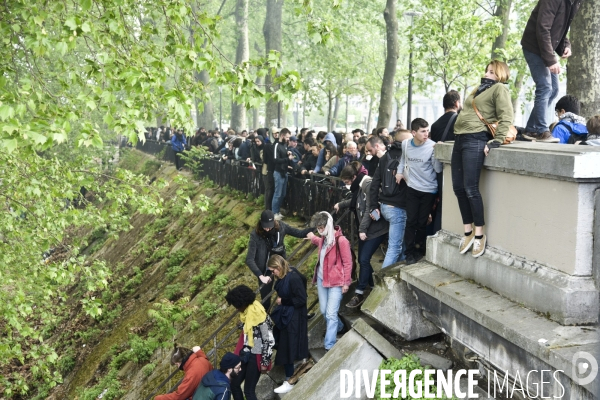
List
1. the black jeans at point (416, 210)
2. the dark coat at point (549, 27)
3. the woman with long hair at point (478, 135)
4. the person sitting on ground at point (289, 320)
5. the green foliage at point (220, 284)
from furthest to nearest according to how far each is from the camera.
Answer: the green foliage at point (220, 284)
the black jeans at point (416, 210)
the person sitting on ground at point (289, 320)
the dark coat at point (549, 27)
the woman with long hair at point (478, 135)

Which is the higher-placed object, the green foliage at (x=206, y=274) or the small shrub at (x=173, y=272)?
the green foliage at (x=206, y=274)

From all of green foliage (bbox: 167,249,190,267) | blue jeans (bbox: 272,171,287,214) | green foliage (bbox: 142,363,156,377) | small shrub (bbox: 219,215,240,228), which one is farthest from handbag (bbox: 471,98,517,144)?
green foliage (bbox: 167,249,190,267)

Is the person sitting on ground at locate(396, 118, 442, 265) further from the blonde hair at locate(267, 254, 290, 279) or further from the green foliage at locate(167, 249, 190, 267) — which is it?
the green foliage at locate(167, 249, 190, 267)

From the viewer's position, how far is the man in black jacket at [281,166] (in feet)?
41.8

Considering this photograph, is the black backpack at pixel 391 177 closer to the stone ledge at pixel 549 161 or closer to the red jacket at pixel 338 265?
the red jacket at pixel 338 265

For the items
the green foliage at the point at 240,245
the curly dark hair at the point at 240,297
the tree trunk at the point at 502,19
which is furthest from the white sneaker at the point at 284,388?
the tree trunk at the point at 502,19

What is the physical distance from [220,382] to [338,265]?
5.94 feet

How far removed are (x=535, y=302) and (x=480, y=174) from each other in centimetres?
138

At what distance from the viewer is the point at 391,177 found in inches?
288

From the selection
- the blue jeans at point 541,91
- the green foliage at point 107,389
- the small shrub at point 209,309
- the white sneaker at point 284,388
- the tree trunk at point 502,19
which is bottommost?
the green foliage at point 107,389

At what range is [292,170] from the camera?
42.1 ft

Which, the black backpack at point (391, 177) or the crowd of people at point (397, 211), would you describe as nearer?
the crowd of people at point (397, 211)

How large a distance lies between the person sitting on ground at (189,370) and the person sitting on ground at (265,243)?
1.26 m

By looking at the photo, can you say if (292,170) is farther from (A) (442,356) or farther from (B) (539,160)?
(B) (539,160)
